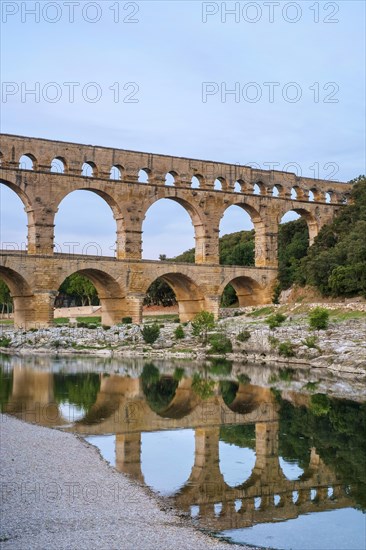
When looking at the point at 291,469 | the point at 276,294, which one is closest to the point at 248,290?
the point at 276,294

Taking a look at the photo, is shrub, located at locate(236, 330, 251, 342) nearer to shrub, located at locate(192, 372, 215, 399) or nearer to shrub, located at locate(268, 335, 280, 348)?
shrub, located at locate(268, 335, 280, 348)

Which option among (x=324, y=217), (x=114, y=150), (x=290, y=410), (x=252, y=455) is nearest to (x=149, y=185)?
(x=114, y=150)

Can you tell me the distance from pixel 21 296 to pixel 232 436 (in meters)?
23.7

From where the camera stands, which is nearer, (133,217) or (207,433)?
(207,433)

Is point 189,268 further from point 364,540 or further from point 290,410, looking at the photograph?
point 364,540

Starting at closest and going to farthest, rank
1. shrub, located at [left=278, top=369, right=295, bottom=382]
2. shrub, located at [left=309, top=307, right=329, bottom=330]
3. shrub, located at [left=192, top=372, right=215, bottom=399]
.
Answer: shrub, located at [left=192, top=372, right=215, bottom=399], shrub, located at [left=278, top=369, right=295, bottom=382], shrub, located at [left=309, top=307, right=329, bottom=330]

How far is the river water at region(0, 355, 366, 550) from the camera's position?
28.1 ft

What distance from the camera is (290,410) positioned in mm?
15992

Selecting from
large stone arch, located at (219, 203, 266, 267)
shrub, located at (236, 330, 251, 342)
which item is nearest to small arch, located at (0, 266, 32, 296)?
shrub, located at (236, 330, 251, 342)

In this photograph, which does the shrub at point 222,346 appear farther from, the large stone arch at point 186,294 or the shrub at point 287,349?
the large stone arch at point 186,294

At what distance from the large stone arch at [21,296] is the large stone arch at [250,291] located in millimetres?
11077

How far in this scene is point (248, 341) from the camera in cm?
2842

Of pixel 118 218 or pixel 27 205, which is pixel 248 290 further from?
pixel 27 205

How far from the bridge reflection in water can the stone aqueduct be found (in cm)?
1250
